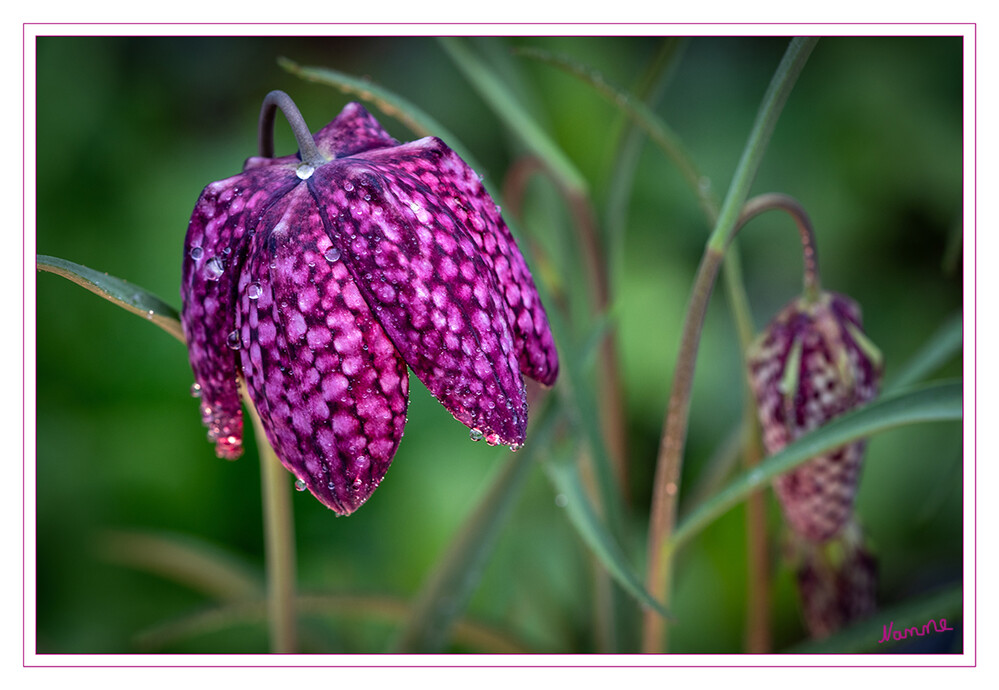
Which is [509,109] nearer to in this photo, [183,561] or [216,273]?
[216,273]

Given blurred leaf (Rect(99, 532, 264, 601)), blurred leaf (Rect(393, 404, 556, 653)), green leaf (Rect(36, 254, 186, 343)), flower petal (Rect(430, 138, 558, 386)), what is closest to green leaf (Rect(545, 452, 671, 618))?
blurred leaf (Rect(393, 404, 556, 653))

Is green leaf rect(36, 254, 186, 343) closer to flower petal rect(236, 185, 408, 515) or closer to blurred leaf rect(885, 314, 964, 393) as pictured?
flower petal rect(236, 185, 408, 515)

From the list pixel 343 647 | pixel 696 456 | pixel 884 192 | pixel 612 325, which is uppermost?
pixel 884 192

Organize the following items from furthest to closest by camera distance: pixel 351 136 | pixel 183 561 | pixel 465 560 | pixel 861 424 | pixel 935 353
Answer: pixel 183 561 < pixel 935 353 < pixel 465 560 < pixel 861 424 < pixel 351 136

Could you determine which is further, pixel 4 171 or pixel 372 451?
pixel 4 171

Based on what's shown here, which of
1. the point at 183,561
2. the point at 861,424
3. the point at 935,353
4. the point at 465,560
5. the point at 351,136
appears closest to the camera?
the point at 351,136

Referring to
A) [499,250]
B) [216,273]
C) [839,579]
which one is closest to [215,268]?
[216,273]
